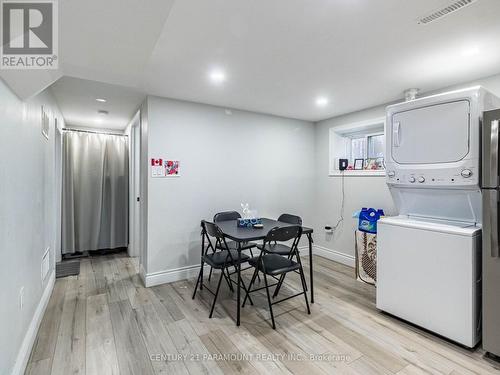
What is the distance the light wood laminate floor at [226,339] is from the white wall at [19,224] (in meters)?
0.29

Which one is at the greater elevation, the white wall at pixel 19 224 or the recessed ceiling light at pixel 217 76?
the recessed ceiling light at pixel 217 76

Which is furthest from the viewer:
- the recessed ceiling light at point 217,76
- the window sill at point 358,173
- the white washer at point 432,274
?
the window sill at point 358,173

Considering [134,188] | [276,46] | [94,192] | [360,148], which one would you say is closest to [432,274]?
[276,46]

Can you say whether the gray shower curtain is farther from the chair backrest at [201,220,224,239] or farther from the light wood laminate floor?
the chair backrest at [201,220,224,239]

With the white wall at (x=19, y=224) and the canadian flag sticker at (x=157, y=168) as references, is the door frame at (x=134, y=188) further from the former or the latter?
the white wall at (x=19, y=224)

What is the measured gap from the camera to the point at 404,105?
243 centimetres

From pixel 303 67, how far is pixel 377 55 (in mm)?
605

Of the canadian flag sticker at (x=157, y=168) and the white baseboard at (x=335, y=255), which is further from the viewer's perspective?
the white baseboard at (x=335, y=255)

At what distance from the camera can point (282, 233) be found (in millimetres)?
2389

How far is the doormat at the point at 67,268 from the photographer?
3.55 m

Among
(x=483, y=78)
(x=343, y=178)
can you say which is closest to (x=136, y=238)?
(x=343, y=178)

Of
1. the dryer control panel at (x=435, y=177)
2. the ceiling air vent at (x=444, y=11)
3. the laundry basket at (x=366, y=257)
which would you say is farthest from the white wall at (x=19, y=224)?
the laundry basket at (x=366, y=257)

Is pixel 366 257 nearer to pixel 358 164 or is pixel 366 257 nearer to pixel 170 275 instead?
pixel 358 164

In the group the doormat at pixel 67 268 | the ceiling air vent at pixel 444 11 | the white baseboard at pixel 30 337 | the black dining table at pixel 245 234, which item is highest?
the ceiling air vent at pixel 444 11
